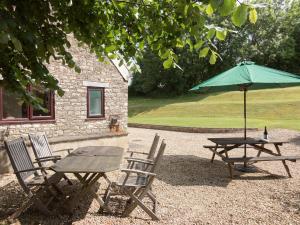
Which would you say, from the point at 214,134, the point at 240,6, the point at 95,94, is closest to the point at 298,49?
the point at 214,134

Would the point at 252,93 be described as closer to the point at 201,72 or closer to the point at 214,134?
the point at 201,72

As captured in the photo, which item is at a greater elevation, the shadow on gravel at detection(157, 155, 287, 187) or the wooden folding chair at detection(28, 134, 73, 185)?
the wooden folding chair at detection(28, 134, 73, 185)

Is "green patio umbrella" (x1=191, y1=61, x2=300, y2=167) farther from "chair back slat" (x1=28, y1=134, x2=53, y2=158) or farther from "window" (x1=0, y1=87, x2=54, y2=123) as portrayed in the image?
"window" (x1=0, y1=87, x2=54, y2=123)

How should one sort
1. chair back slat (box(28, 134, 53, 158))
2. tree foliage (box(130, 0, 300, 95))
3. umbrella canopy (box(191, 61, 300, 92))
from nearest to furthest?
1. chair back slat (box(28, 134, 53, 158))
2. umbrella canopy (box(191, 61, 300, 92))
3. tree foliage (box(130, 0, 300, 95))

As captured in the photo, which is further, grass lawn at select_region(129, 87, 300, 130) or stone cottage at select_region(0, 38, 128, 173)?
grass lawn at select_region(129, 87, 300, 130)

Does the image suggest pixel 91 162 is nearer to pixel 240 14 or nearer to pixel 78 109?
pixel 240 14

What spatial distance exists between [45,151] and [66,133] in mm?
3963

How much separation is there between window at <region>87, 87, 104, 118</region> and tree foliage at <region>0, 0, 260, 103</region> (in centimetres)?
712

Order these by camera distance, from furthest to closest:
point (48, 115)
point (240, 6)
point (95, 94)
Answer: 1. point (95, 94)
2. point (48, 115)
3. point (240, 6)

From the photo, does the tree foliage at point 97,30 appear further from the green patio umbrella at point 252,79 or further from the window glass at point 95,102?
the window glass at point 95,102

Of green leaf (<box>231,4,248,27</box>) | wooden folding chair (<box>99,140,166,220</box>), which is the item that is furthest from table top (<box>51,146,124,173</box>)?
green leaf (<box>231,4,248,27</box>)

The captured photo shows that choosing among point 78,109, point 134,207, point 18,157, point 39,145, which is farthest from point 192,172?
point 78,109

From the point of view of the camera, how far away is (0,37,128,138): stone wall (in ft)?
33.8

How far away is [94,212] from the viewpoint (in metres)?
4.95
